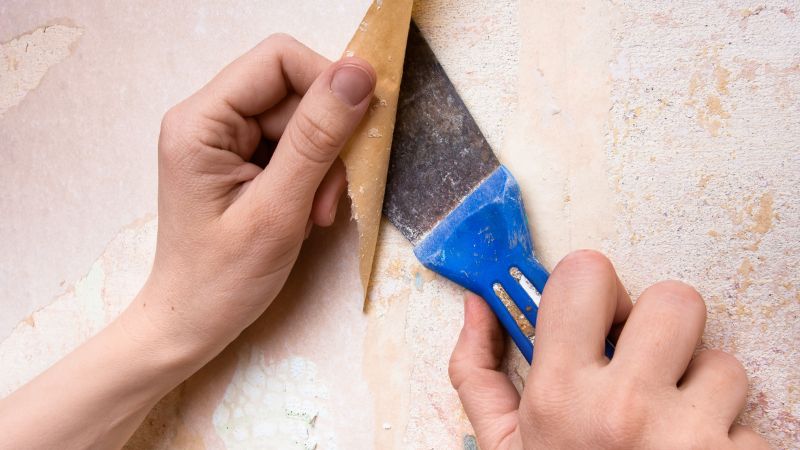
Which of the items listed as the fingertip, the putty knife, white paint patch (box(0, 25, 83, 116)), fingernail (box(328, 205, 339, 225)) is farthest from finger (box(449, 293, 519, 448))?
white paint patch (box(0, 25, 83, 116))

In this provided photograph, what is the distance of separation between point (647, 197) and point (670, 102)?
15cm

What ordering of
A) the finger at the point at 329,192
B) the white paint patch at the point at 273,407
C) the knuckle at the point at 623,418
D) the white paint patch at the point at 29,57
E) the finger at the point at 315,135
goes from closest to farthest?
the knuckle at the point at 623,418 < the finger at the point at 315,135 < the finger at the point at 329,192 < the white paint patch at the point at 273,407 < the white paint patch at the point at 29,57

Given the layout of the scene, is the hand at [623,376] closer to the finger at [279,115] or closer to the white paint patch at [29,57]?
the finger at [279,115]

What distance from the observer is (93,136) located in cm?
131

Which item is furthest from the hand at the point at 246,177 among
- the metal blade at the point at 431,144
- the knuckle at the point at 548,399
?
the knuckle at the point at 548,399

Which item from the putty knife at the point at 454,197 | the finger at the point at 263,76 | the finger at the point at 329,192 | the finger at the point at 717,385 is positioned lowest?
the finger at the point at 717,385

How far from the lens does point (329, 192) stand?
1.07 m

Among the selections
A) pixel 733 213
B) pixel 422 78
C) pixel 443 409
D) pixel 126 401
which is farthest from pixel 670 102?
pixel 126 401

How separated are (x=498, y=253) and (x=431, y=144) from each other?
0.21 meters

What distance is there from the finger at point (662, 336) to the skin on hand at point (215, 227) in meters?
0.49

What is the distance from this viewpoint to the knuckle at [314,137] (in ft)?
3.12

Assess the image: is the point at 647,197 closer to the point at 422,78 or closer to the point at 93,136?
the point at 422,78

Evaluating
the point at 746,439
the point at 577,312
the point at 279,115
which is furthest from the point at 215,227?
the point at 746,439

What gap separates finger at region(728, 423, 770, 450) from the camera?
89 cm
